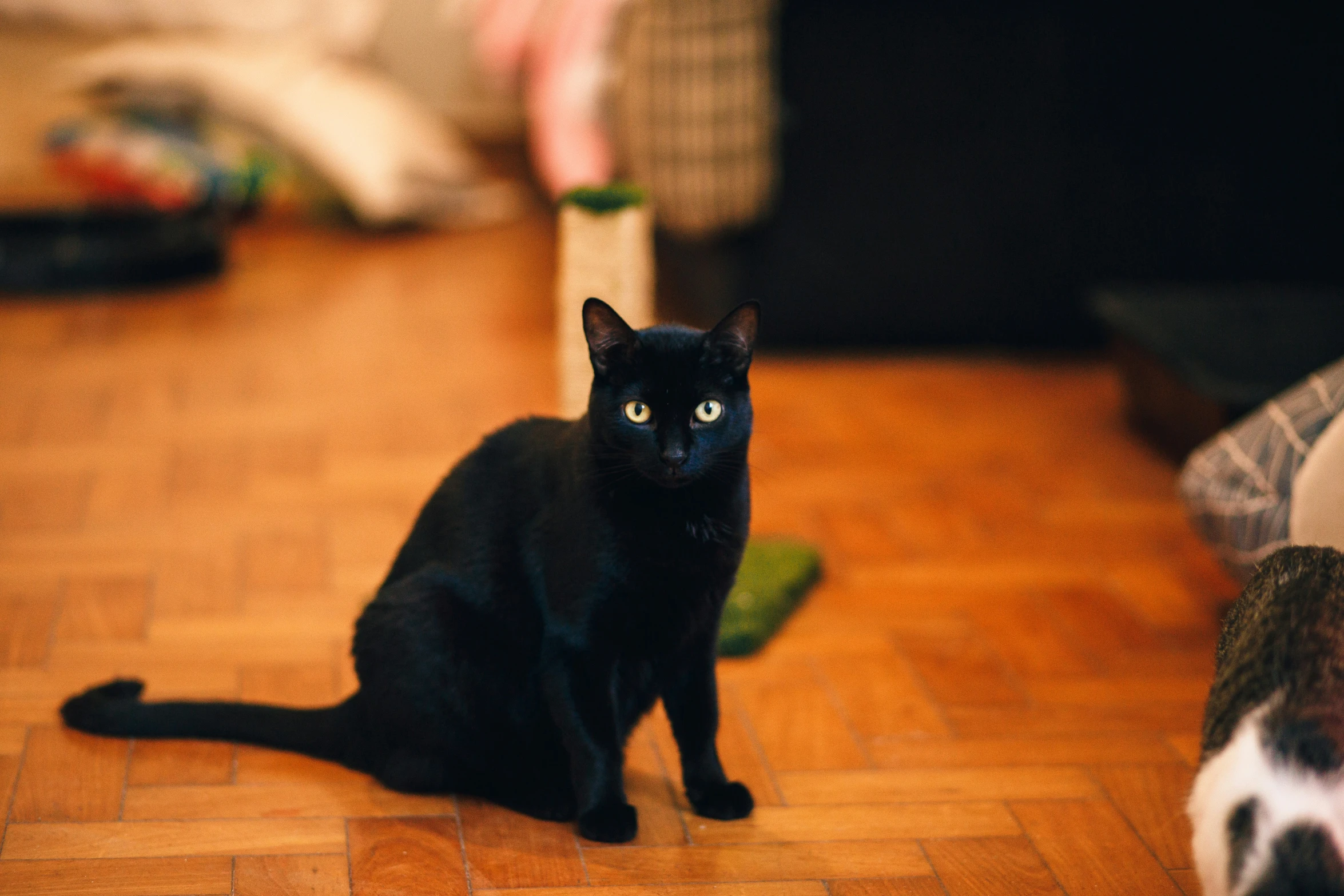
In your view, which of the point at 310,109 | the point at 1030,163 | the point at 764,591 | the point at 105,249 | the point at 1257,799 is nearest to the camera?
the point at 1257,799

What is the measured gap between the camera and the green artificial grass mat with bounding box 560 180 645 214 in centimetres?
154

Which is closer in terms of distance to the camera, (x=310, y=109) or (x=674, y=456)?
(x=674, y=456)

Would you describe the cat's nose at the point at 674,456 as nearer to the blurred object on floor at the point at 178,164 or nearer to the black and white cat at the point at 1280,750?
the black and white cat at the point at 1280,750

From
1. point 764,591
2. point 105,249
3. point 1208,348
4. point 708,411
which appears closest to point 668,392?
point 708,411

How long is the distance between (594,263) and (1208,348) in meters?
1.11

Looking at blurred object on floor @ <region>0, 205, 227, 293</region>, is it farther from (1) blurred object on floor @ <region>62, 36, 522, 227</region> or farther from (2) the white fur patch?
(2) the white fur patch

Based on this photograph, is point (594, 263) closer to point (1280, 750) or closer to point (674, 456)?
point (674, 456)

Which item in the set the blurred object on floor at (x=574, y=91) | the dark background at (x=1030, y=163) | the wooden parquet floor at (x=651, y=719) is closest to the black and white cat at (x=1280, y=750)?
the wooden parquet floor at (x=651, y=719)

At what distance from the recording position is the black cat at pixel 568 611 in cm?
115

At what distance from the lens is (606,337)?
3.76 ft

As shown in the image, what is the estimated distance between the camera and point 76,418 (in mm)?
2291

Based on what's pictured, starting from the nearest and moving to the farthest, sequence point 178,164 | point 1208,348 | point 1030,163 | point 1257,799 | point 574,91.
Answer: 1. point 1257,799
2. point 1208,348
3. point 1030,163
4. point 574,91
5. point 178,164

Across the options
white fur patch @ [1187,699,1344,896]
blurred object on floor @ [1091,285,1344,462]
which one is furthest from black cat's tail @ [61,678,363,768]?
blurred object on floor @ [1091,285,1344,462]

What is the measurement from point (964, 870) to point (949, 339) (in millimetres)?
1756
